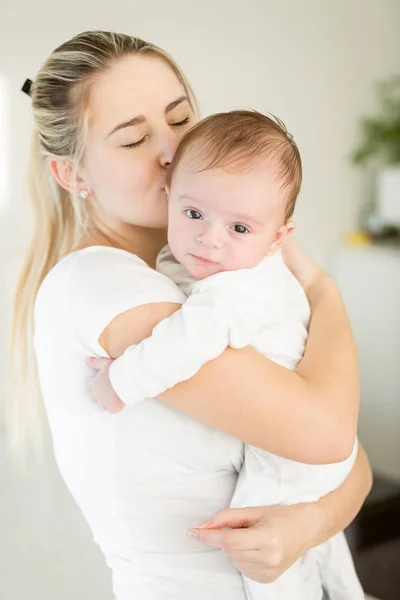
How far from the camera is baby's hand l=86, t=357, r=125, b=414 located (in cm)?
99

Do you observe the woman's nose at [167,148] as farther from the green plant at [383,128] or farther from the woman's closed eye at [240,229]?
the green plant at [383,128]

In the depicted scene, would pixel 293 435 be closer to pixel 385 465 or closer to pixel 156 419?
pixel 156 419

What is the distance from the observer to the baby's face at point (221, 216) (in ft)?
3.44

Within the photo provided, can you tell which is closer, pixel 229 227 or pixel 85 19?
pixel 229 227

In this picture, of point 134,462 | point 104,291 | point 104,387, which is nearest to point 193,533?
Answer: point 134,462

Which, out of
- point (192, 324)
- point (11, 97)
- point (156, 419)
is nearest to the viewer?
point (192, 324)

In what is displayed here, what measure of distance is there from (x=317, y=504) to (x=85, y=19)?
3.49 ft

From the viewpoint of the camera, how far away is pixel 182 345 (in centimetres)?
92

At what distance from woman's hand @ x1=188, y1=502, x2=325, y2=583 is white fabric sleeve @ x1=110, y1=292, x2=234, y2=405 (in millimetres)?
218

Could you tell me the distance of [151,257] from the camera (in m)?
1.31

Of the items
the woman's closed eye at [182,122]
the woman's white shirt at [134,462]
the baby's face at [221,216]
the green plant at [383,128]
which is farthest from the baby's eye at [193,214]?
the green plant at [383,128]

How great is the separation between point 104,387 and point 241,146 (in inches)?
15.0

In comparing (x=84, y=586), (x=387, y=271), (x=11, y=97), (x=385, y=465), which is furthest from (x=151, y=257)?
(x=385, y=465)

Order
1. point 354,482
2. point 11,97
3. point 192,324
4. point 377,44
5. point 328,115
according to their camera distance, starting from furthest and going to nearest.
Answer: point 377,44, point 328,115, point 11,97, point 354,482, point 192,324
